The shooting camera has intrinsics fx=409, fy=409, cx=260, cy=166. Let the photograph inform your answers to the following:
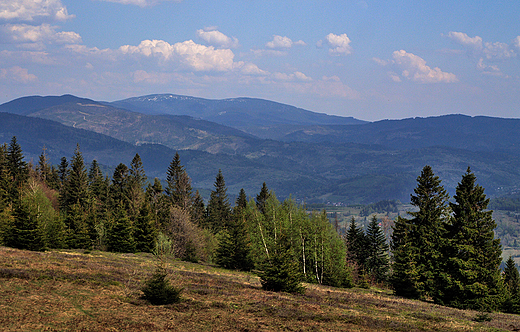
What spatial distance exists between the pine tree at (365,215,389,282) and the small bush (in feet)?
196

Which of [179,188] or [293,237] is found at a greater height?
[179,188]

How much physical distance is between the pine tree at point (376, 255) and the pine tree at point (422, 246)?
875 inches

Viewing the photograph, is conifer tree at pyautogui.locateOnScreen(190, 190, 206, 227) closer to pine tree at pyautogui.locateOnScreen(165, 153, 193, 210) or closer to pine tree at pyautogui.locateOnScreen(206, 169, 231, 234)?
pine tree at pyautogui.locateOnScreen(206, 169, 231, 234)

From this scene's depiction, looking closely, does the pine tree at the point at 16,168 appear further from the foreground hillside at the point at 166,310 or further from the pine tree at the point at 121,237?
the foreground hillside at the point at 166,310

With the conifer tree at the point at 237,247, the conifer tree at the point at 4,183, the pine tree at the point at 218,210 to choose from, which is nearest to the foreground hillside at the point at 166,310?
the conifer tree at the point at 237,247

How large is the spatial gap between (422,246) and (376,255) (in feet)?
96.6

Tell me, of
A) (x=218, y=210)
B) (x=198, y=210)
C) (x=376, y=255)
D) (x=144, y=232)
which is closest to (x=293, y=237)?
(x=144, y=232)

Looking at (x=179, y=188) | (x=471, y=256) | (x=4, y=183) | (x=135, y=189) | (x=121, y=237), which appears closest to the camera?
(x=471, y=256)

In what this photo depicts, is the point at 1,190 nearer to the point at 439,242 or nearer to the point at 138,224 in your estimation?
the point at 138,224

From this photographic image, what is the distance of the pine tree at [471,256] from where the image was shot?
41625 mm

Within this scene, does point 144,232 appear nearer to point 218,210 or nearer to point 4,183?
point 4,183

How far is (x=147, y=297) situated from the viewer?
82.6 ft

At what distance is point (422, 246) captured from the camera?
166 ft

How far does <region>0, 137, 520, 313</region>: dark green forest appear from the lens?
42562 millimetres
